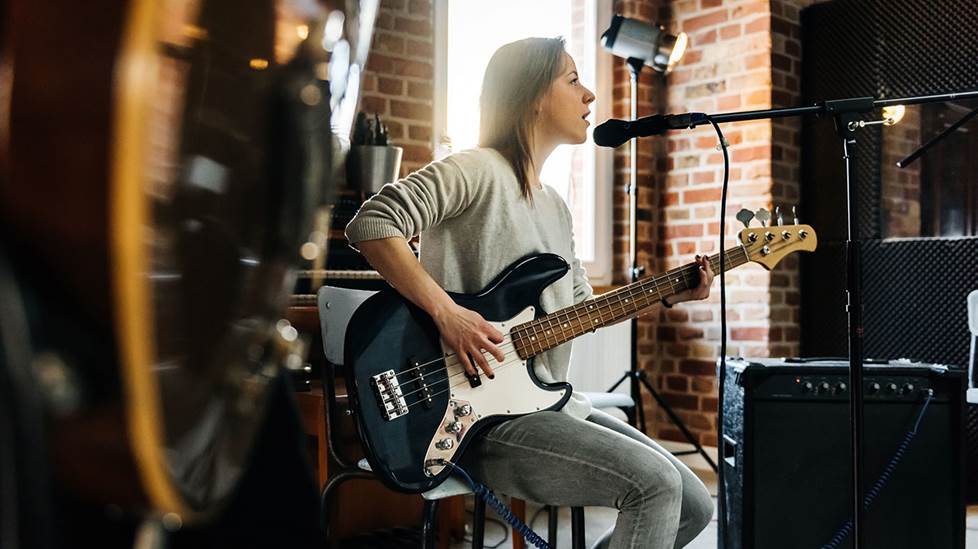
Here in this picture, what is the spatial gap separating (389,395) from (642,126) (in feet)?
2.19

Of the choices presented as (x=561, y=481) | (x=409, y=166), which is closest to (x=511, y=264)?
(x=561, y=481)

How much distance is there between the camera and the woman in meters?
1.36

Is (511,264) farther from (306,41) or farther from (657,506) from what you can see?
(306,41)

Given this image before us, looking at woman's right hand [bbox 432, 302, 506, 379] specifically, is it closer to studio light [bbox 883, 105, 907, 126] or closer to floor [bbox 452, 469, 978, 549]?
studio light [bbox 883, 105, 907, 126]

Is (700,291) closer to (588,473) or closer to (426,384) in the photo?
(588,473)

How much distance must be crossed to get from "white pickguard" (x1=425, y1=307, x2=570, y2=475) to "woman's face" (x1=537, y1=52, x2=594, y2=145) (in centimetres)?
42

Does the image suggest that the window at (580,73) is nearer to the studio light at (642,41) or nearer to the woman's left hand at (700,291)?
the studio light at (642,41)

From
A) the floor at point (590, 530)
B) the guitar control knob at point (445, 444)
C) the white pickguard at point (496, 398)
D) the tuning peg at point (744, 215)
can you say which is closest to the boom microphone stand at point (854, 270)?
the tuning peg at point (744, 215)

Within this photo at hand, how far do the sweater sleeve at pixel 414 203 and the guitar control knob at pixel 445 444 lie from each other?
364mm

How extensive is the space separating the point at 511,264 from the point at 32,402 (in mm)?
1317

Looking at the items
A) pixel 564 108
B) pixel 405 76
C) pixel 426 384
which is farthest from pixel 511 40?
pixel 426 384

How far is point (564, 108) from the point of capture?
1.69m

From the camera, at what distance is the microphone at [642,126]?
146 cm

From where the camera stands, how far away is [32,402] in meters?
0.23
